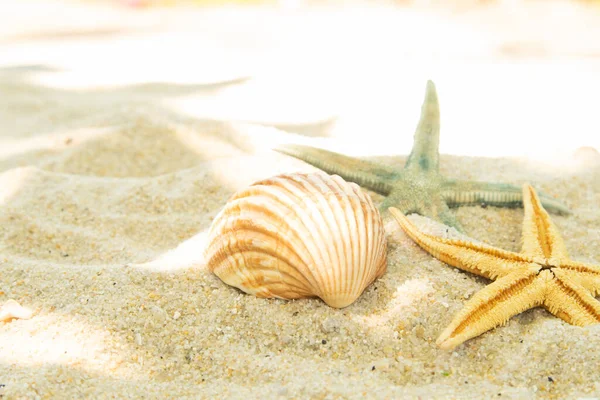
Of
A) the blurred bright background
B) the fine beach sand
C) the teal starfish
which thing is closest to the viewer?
the fine beach sand

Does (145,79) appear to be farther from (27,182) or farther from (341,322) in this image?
(341,322)

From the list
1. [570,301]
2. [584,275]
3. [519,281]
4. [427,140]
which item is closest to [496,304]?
[519,281]

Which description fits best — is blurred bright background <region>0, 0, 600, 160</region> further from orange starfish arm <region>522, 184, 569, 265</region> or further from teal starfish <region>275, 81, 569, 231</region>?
orange starfish arm <region>522, 184, 569, 265</region>

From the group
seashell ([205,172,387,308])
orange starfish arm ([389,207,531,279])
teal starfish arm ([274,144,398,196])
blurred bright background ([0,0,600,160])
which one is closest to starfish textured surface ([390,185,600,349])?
orange starfish arm ([389,207,531,279])

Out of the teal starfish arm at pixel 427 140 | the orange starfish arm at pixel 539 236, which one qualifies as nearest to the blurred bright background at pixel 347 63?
the teal starfish arm at pixel 427 140

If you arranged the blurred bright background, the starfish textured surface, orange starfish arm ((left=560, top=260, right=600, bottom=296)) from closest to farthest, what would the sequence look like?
the starfish textured surface, orange starfish arm ((left=560, top=260, right=600, bottom=296)), the blurred bright background
